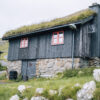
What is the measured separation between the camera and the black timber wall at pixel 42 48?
15422 mm

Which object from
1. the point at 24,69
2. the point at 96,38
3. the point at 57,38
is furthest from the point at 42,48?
the point at 96,38

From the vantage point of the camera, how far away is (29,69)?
711 inches

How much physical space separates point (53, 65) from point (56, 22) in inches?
140

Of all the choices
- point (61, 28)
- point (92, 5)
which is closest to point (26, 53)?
point (61, 28)

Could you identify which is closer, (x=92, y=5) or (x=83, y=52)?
(x=83, y=52)

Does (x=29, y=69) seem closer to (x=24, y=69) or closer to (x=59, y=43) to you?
(x=24, y=69)

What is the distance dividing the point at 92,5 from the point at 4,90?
11.5 m

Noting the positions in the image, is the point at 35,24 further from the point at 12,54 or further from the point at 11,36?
the point at 12,54

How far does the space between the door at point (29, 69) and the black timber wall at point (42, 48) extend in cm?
52

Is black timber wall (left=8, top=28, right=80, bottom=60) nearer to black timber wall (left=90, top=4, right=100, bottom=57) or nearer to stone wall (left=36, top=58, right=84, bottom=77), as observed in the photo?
stone wall (left=36, top=58, right=84, bottom=77)

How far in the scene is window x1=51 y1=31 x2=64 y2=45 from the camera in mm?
15922

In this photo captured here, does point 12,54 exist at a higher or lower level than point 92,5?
lower

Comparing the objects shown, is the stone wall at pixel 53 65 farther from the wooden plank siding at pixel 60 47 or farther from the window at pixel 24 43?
the window at pixel 24 43

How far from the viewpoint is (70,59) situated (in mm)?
15141
